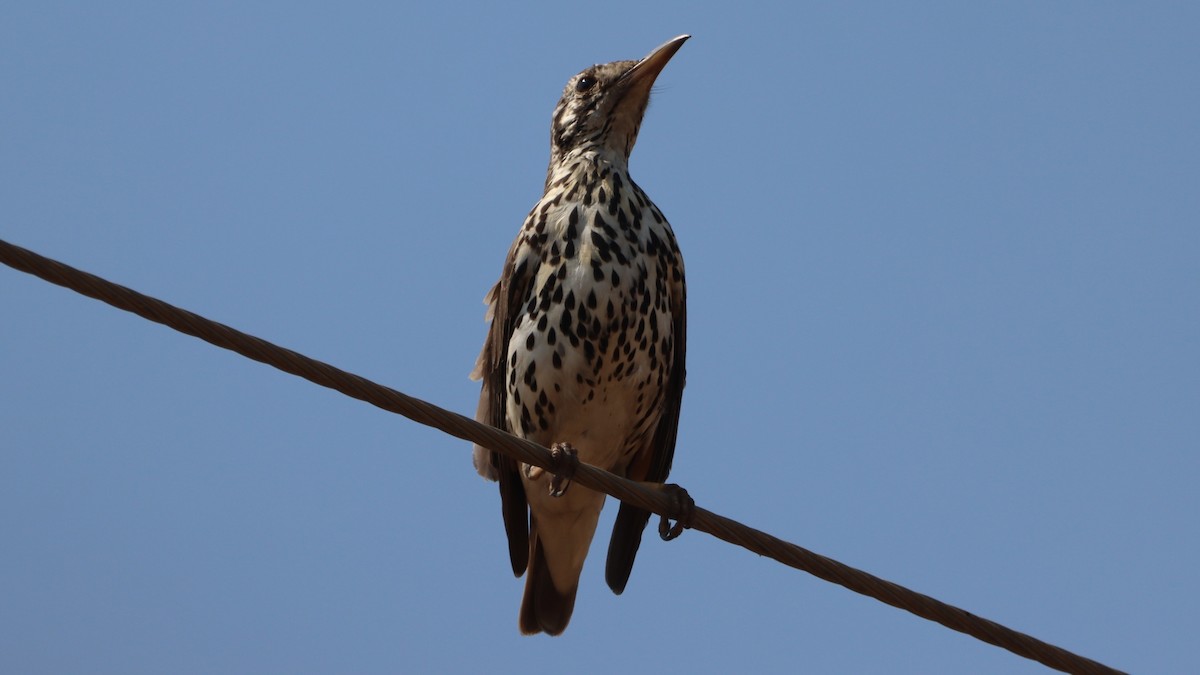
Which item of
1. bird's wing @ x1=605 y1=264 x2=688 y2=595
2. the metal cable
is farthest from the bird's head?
the metal cable

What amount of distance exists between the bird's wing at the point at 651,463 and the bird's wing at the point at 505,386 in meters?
0.45

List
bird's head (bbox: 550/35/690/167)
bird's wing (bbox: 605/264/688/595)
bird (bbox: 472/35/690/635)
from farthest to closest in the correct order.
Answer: bird's head (bbox: 550/35/690/167) → bird's wing (bbox: 605/264/688/595) → bird (bbox: 472/35/690/635)

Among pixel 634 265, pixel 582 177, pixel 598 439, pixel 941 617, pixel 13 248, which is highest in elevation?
pixel 582 177

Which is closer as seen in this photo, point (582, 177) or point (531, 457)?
point (531, 457)

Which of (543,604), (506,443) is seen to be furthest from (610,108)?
(506,443)

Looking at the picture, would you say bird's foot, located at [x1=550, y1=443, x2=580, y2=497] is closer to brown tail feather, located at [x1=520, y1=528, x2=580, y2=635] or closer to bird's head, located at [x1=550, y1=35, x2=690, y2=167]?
brown tail feather, located at [x1=520, y1=528, x2=580, y2=635]

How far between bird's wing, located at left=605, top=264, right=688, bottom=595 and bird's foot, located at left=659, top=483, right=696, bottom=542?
100cm

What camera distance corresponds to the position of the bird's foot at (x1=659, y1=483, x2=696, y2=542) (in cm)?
571

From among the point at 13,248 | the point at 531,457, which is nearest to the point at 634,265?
the point at 531,457

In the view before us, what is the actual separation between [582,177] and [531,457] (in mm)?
2597

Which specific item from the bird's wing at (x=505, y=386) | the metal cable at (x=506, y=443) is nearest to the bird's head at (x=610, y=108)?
the bird's wing at (x=505, y=386)

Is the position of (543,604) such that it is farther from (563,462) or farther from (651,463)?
(563,462)

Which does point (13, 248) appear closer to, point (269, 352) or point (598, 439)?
point (269, 352)

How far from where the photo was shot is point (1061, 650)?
4363mm
